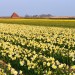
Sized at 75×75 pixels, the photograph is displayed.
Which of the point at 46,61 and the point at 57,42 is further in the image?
the point at 57,42

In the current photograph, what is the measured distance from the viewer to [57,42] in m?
16.4

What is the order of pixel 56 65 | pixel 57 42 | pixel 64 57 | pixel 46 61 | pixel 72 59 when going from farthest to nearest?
pixel 57 42
pixel 64 57
pixel 72 59
pixel 46 61
pixel 56 65

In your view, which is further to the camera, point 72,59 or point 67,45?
point 67,45

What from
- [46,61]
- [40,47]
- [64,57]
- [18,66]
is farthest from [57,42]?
[46,61]

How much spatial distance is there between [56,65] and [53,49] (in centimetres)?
377

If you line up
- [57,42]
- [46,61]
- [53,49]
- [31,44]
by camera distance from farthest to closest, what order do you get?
[57,42], [31,44], [53,49], [46,61]

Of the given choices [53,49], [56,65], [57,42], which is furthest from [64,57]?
[57,42]

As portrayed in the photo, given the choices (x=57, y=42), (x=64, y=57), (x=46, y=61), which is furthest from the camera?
(x=57, y=42)

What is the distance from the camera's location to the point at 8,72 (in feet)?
29.5

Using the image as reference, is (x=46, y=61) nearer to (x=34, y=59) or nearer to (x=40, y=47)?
(x=34, y=59)

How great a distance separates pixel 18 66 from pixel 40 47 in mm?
2706

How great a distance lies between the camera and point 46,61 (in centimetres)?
986

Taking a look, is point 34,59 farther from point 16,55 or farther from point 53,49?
point 53,49

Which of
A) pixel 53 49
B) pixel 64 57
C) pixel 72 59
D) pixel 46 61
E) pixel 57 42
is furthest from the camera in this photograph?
pixel 57 42
